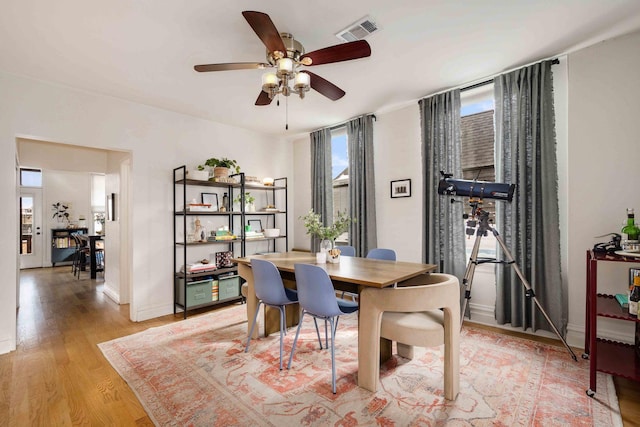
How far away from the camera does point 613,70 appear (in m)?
2.51

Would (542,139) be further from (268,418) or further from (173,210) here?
(173,210)

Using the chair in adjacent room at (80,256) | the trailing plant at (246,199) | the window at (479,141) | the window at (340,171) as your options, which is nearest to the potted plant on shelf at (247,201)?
the trailing plant at (246,199)

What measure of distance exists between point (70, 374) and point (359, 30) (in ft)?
11.2

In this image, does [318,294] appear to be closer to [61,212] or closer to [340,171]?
[340,171]

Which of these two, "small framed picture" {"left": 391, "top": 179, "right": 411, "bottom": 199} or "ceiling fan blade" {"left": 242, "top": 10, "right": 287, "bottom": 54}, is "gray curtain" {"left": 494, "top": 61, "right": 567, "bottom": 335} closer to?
"small framed picture" {"left": 391, "top": 179, "right": 411, "bottom": 199}

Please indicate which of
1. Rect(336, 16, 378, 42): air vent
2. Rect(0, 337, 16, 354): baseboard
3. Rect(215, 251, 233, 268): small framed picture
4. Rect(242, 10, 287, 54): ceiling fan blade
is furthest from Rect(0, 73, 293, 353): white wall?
Rect(336, 16, 378, 42): air vent

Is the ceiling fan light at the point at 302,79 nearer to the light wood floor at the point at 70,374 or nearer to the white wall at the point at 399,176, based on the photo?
the white wall at the point at 399,176

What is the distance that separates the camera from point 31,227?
7.56 meters

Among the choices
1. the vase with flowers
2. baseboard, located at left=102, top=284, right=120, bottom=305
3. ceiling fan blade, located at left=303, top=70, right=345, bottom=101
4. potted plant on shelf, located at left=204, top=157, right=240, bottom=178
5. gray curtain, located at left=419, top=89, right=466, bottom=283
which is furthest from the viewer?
the vase with flowers

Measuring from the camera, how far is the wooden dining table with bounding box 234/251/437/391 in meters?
2.07

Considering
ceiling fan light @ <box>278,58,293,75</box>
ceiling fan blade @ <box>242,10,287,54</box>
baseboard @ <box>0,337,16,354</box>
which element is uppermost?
ceiling fan blade @ <box>242,10,287,54</box>

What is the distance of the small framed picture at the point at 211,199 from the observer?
4.32m

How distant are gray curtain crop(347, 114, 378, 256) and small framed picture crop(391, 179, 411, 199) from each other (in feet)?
0.91

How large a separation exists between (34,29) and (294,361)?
3160 millimetres
